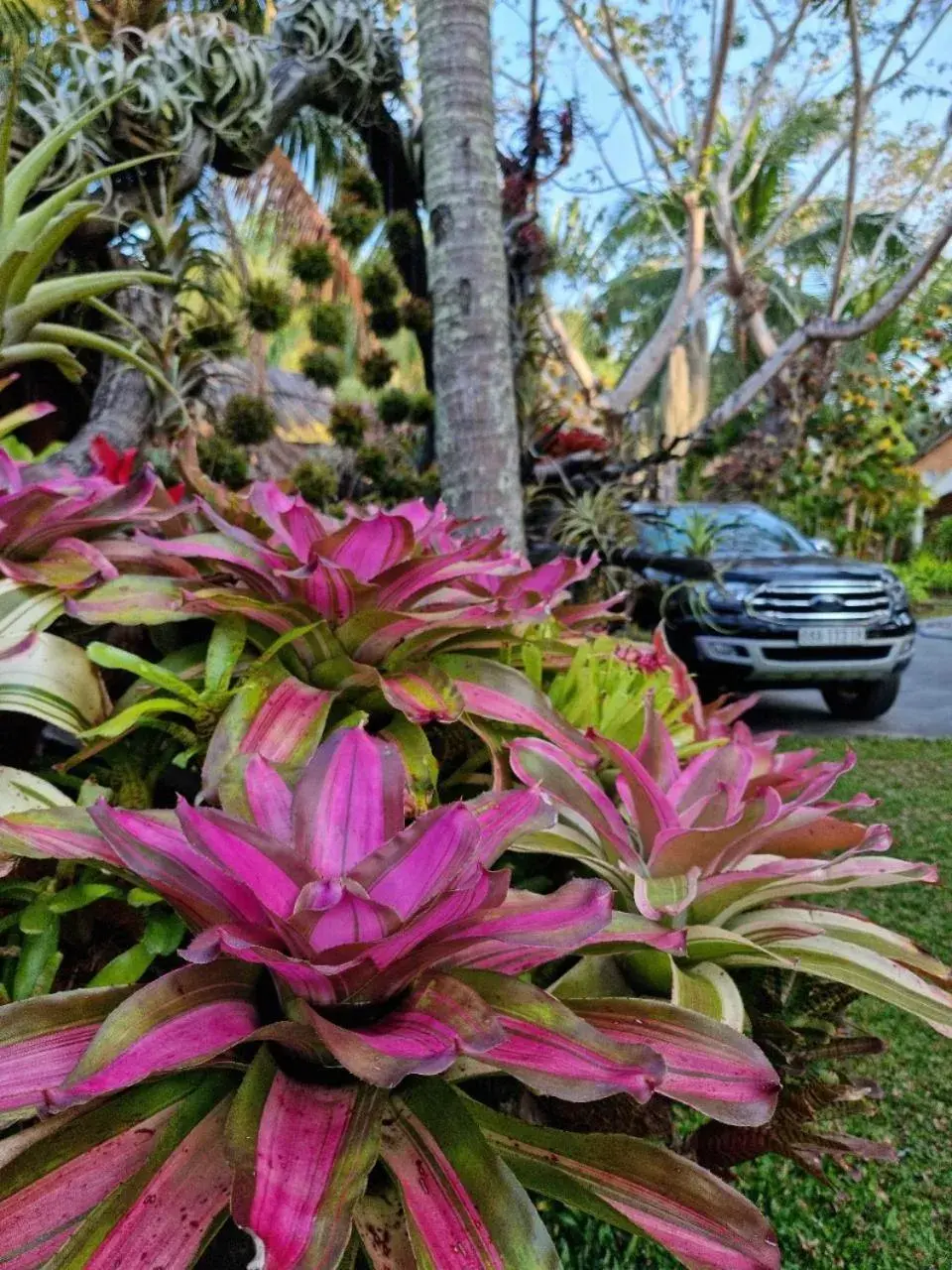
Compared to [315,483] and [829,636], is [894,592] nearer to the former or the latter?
[829,636]

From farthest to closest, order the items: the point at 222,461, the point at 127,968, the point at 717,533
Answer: the point at 717,533
the point at 222,461
the point at 127,968

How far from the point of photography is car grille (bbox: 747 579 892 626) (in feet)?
18.7

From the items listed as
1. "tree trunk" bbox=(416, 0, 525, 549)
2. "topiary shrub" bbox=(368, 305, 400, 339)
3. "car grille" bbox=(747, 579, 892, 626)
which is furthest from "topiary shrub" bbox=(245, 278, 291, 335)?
"car grille" bbox=(747, 579, 892, 626)

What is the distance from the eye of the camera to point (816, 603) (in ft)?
18.9

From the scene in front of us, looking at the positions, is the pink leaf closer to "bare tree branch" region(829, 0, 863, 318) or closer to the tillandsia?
the tillandsia

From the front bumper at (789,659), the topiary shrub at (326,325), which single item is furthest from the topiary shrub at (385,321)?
the front bumper at (789,659)

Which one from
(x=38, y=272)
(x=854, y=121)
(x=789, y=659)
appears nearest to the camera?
(x=38, y=272)

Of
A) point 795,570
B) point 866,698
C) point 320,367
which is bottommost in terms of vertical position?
point 866,698

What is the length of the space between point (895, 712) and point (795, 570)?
3.99 ft

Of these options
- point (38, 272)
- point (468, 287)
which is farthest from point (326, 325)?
point (38, 272)

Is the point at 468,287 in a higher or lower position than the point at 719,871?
higher

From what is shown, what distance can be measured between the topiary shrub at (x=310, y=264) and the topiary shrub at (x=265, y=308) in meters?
0.14

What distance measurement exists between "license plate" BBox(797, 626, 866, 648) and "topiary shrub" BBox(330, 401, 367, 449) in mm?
3096

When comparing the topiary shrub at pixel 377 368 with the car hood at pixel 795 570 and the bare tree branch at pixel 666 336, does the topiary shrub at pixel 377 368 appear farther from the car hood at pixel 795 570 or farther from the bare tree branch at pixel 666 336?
the bare tree branch at pixel 666 336
